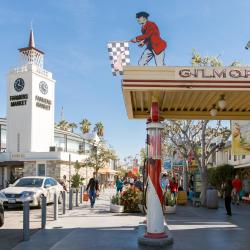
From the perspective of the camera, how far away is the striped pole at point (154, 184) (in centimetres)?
969

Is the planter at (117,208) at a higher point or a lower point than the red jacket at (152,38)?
lower

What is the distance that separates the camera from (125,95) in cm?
941

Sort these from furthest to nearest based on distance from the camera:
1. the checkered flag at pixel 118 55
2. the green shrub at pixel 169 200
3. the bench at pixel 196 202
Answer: the bench at pixel 196 202 < the green shrub at pixel 169 200 < the checkered flag at pixel 118 55

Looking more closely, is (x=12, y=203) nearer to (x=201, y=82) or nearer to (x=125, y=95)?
(x=125, y=95)

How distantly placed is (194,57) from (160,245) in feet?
47.9

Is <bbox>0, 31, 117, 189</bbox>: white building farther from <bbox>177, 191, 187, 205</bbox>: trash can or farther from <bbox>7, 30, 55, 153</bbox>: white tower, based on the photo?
<bbox>177, 191, 187, 205</bbox>: trash can

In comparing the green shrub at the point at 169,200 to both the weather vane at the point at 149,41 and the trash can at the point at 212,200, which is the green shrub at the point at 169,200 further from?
the weather vane at the point at 149,41

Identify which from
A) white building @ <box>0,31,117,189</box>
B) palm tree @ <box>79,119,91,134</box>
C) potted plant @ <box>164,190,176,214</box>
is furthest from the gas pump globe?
palm tree @ <box>79,119,91,134</box>

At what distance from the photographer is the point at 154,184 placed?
9.84 m

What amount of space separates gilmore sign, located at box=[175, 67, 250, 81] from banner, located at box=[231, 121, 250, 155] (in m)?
17.8

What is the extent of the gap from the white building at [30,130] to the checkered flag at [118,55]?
117ft

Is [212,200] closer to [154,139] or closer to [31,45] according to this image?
[154,139]

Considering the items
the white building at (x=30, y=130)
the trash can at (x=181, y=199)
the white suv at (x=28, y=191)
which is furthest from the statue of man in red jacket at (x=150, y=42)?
the white building at (x=30, y=130)

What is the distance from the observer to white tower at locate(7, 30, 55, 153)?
52.3m
